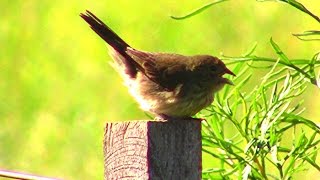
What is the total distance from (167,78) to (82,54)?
6.43 metres

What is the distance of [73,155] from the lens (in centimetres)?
1014

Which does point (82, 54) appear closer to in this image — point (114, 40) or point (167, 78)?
point (114, 40)

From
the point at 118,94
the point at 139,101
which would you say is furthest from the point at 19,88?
the point at 139,101

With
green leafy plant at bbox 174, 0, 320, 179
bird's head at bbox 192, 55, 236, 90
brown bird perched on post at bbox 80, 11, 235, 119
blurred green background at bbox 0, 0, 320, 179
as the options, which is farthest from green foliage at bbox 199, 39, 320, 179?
blurred green background at bbox 0, 0, 320, 179

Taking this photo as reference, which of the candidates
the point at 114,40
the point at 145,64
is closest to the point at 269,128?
the point at 145,64

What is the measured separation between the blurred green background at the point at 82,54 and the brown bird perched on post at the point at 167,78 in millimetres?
3906

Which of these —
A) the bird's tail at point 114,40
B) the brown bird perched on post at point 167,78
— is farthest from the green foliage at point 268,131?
the bird's tail at point 114,40

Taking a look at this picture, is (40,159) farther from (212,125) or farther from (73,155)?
(212,125)

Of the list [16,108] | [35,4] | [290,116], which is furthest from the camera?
[35,4]

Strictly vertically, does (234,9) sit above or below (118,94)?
above

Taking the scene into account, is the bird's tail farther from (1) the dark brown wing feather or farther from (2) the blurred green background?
(2) the blurred green background

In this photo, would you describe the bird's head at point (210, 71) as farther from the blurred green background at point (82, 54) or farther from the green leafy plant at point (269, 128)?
the blurred green background at point (82, 54)

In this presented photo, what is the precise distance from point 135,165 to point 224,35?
7134mm

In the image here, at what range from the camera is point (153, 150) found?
361 cm
